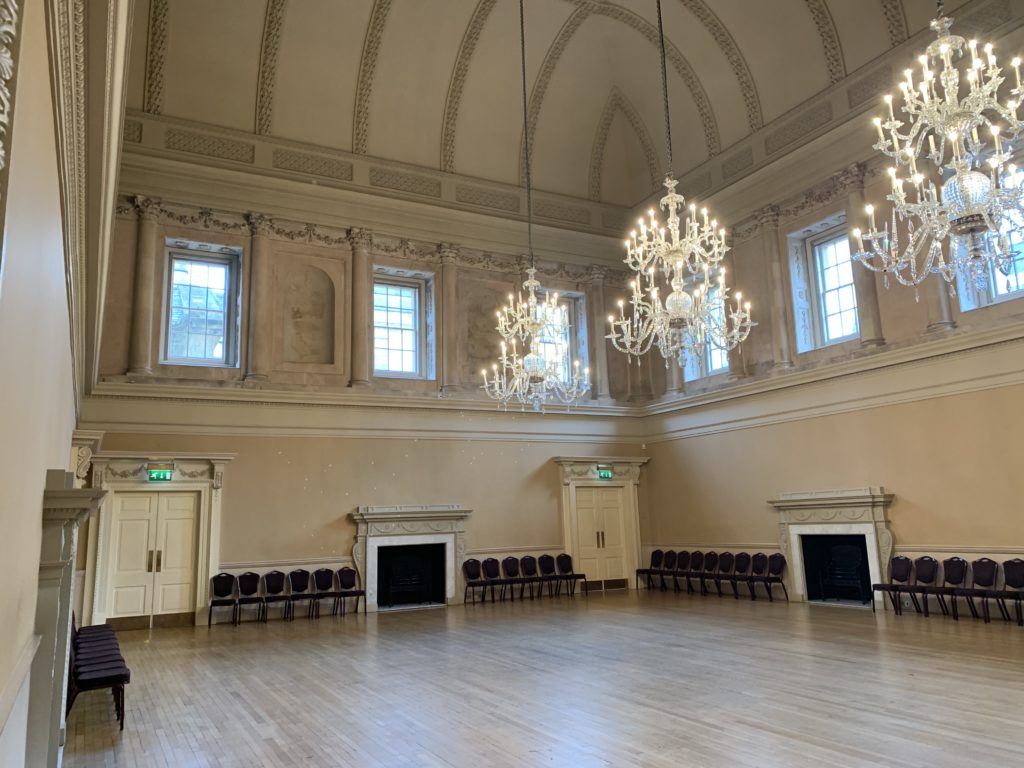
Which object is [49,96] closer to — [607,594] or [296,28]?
[296,28]

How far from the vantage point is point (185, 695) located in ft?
22.8

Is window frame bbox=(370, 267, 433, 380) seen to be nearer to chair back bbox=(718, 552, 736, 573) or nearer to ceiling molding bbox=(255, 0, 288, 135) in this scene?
ceiling molding bbox=(255, 0, 288, 135)

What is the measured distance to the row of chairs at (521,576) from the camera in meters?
13.7

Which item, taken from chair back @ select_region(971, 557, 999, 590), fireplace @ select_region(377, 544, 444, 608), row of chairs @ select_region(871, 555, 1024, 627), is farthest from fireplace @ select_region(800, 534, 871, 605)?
fireplace @ select_region(377, 544, 444, 608)

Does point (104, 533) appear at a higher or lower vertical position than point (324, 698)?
higher

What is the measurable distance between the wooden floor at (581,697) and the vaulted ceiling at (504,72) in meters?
8.96

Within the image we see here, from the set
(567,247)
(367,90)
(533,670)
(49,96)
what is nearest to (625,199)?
(567,247)

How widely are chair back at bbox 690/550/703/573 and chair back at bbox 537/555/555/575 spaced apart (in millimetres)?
2623

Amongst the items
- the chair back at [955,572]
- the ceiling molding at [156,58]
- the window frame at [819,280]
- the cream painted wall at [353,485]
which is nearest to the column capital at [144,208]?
the ceiling molding at [156,58]

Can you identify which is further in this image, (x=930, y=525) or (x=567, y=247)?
(x=567, y=247)

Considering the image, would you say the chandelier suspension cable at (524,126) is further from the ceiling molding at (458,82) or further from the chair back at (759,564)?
the chair back at (759,564)

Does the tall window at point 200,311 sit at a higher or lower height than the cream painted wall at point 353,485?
higher

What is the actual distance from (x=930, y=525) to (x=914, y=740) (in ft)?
22.3

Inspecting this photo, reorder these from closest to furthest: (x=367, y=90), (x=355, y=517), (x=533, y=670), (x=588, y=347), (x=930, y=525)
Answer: (x=533, y=670) → (x=930, y=525) → (x=355, y=517) → (x=367, y=90) → (x=588, y=347)
